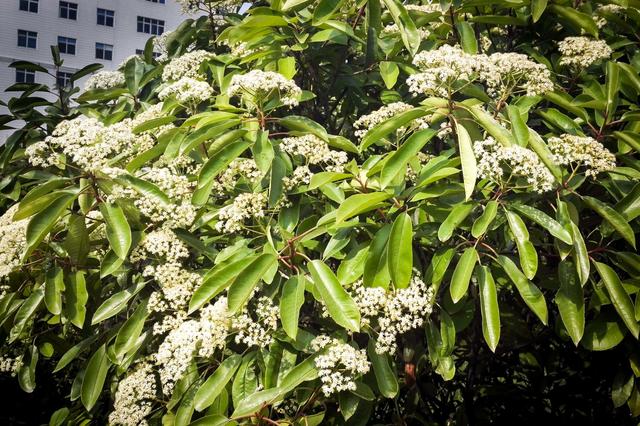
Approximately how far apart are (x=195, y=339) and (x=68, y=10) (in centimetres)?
3986

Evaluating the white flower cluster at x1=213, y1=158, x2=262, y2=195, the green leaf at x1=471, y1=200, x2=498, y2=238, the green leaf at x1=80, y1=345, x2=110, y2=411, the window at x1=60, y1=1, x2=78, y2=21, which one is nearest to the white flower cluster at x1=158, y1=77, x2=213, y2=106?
the white flower cluster at x1=213, y1=158, x2=262, y2=195

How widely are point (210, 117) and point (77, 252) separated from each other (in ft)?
2.62

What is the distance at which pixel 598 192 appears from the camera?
2.42m

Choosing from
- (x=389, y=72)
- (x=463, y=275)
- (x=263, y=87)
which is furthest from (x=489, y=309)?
(x=389, y=72)

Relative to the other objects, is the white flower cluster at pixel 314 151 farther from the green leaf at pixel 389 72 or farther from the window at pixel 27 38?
the window at pixel 27 38

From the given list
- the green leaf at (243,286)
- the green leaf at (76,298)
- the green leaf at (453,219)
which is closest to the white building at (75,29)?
the green leaf at (76,298)

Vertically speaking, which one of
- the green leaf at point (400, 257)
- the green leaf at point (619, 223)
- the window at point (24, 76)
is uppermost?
the green leaf at point (619, 223)

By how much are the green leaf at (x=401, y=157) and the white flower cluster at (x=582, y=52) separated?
0.90 meters

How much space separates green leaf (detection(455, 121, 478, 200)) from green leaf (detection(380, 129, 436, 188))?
0.13 meters

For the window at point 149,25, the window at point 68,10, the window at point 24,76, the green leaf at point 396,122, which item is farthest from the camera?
the window at point 149,25

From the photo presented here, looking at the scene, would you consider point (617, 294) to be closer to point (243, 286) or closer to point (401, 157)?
point (401, 157)

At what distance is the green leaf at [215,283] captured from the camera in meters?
1.78

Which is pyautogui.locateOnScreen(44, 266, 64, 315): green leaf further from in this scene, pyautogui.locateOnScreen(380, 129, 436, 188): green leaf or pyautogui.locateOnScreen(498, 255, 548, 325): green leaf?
pyautogui.locateOnScreen(498, 255, 548, 325): green leaf

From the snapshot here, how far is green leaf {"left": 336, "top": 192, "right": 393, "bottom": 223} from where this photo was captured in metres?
1.69
